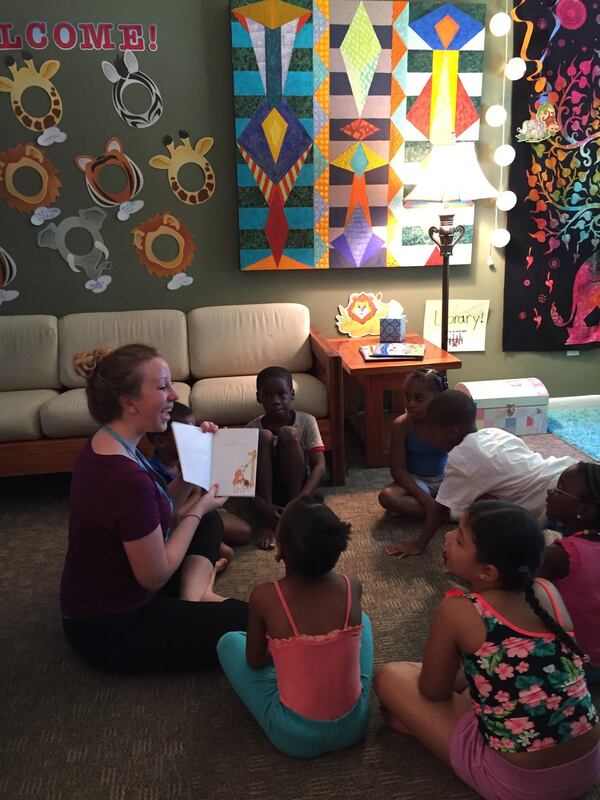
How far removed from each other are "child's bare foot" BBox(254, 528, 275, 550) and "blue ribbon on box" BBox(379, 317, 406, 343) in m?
1.35

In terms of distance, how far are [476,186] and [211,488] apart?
2166mm

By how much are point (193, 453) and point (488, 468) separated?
0.95m

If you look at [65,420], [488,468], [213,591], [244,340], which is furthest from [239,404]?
[488,468]

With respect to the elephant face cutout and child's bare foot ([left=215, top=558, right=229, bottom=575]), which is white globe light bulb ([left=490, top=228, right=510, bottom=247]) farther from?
child's bare foot ([left=215, top=558, right=229, bottom=575])

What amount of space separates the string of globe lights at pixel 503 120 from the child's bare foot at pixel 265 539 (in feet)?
7.21

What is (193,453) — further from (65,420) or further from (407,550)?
(65,420)

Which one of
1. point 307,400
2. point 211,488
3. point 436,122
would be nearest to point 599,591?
point 211,488

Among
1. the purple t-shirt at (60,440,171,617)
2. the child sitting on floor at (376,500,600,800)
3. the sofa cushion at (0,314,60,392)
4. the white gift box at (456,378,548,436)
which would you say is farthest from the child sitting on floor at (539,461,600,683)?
the sofa cushion at (0,314,60,392)

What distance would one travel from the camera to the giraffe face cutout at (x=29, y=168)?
10.8ft

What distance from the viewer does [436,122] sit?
136 inches

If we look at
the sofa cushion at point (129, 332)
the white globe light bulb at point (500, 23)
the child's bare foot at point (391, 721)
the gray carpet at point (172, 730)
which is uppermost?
the white globe light bulb at point (500, 23)

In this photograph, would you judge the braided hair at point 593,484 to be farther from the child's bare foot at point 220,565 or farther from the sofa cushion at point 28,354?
the sofa cushion at point 28,354

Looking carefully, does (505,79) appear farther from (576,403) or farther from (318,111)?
(576,403)

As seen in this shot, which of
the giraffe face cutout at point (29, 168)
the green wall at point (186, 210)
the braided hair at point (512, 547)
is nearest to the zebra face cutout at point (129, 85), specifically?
the green wall at point (186, 210)
